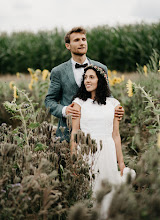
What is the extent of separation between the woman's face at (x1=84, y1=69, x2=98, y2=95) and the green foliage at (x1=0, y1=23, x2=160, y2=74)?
755cm

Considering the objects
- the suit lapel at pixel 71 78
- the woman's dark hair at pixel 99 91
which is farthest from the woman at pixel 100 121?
the suit lapel at pixel 71 78

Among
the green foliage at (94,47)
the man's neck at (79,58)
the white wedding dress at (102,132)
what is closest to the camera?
the white wedding dress at (102,132)

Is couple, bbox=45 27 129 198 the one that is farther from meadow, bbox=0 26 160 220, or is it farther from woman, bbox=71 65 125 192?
meadow, bbox=0 26 160 220

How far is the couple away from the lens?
7.88ft

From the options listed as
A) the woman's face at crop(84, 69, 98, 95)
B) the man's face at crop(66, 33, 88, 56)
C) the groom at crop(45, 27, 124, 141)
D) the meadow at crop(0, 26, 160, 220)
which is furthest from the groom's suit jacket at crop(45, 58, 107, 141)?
the meadow at crop(0, 26, 160, 220)

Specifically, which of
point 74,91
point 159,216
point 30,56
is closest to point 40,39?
point 30,56

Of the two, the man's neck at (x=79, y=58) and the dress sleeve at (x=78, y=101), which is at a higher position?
the man's neck at (x=79, y=58)

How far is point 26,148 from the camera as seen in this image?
170cm

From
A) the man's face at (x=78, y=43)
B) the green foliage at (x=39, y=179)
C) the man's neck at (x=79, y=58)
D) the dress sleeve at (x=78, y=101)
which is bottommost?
the green foliage at (x=39, y=179)

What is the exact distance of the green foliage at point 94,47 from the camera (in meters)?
10.2

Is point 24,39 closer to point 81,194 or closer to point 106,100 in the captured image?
point 106,100

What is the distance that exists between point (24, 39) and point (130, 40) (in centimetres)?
482

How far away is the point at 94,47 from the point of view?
10922 mm

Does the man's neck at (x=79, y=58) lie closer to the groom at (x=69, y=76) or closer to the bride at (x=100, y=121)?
the groom at (x=69, y=76)
